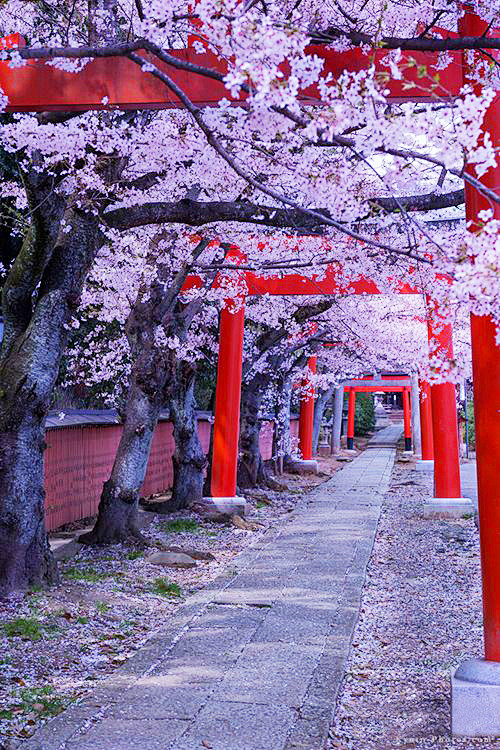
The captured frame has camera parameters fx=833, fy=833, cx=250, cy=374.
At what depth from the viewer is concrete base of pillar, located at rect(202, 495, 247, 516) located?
12602mm

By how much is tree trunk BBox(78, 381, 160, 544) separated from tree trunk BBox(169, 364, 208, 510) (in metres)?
2.86

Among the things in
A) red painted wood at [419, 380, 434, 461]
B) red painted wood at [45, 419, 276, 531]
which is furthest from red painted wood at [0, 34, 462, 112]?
red painted wood at [419, 380, 434, 461]

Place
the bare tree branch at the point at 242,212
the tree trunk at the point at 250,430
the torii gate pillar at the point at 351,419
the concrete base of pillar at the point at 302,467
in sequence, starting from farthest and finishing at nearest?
the torii gate pillar at the point at 351,419, the concrete base of pillar at the point at 302,467, the tree trunk at the point at 250,430, the bare tree branch at the point at 242,212

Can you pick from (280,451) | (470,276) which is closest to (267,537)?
(470,276)

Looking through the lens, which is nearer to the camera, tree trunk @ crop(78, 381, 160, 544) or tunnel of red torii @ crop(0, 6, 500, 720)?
tunnel of red torii @ crop(0, 6, 500, 720)

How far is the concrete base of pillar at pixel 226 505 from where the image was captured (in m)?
12.6

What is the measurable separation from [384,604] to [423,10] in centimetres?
469

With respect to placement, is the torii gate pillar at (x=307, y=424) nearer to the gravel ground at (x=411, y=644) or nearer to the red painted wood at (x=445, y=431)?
the red painted wood at (x=445, y=431)

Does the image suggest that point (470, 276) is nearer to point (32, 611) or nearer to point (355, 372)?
point (32, 611)

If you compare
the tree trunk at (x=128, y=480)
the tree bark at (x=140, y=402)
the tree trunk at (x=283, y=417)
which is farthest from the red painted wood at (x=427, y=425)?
the tree trunk at (x=128, y=480)

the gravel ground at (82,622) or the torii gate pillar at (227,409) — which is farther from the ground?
the torii gate pillar at (227,409)

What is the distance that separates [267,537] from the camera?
10883 millimetres

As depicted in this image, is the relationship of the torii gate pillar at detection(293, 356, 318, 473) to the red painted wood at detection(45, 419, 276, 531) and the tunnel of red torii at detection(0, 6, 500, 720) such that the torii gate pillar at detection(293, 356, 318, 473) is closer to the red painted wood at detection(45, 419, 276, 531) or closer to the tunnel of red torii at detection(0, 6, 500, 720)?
the red painted wood at detection(45, 419, 276, 531)

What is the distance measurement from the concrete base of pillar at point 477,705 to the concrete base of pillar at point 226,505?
339 inches
